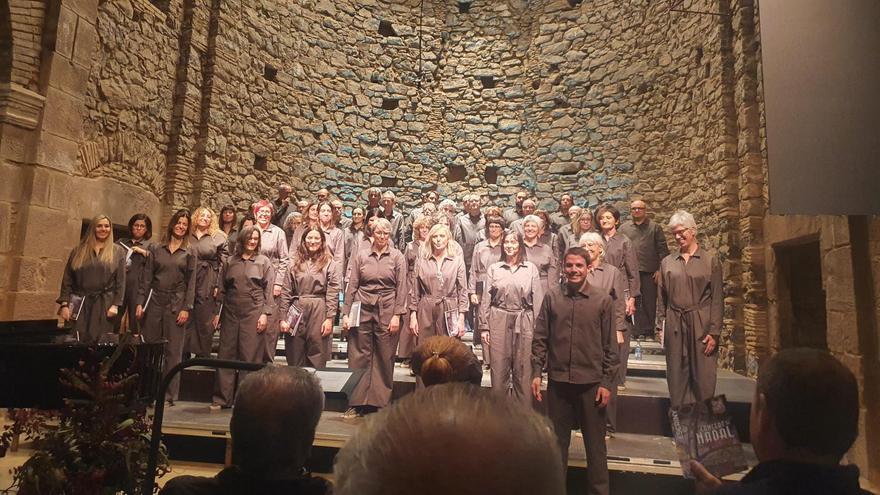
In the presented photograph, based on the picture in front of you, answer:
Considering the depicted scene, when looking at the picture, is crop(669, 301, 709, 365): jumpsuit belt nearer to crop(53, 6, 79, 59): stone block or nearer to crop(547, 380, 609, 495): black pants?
crop(547, 380, 609, 495): black pants

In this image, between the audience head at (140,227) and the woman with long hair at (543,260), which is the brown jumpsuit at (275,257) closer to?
the audience head at (140,227)

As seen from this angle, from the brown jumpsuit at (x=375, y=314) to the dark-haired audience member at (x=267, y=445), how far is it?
3.39m

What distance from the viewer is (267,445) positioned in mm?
1395

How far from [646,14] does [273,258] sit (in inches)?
310

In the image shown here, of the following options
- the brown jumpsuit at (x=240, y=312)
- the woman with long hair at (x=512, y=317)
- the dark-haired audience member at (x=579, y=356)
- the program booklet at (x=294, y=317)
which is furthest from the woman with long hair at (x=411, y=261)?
the dark-haired audience member at (x=579, y=356)

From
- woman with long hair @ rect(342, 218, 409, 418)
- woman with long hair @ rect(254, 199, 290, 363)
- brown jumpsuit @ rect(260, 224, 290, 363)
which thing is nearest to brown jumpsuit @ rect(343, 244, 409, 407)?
woman with long hair @ rect(342, 218, 409, 418)

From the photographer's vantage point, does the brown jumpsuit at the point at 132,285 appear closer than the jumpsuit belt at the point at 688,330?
No

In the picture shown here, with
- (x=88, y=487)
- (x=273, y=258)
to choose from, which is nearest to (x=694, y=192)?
(x=273, y=258)

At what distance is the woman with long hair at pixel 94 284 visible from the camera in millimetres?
4652

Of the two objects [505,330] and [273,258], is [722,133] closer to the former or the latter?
[505,330]

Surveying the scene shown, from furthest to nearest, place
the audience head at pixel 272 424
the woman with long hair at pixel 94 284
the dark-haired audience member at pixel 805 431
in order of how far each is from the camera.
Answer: the woman with long hair at pixel 94 284 < the audience head at pixel 272 424 < the dark-haired audience member at pixel 805 431

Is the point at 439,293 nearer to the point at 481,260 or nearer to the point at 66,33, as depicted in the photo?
the point at 481,260

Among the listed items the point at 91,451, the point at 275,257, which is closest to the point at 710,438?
the point at 91,451

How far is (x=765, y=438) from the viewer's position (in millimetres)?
1410
